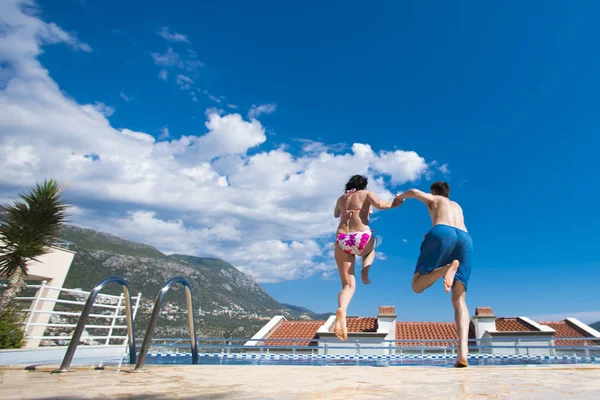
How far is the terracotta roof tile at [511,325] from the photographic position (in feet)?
67.7

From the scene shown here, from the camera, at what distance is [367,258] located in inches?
213

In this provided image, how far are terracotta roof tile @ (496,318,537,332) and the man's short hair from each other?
19430 millimetres

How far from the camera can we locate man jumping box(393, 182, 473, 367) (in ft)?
14.6

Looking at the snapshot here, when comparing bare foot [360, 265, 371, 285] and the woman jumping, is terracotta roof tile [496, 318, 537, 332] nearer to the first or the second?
bare foot [360, 265, 371, 285]

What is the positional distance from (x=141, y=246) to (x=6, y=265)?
6961 inches

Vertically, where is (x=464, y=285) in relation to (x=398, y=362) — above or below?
above

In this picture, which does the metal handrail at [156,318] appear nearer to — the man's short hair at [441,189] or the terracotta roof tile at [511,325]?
the man's short hair at [441,189]

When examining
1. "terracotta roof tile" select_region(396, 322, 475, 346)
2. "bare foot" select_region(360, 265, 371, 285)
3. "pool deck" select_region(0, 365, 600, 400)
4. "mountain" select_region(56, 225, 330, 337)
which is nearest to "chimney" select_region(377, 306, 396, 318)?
"terracotta roof tile" select_region(396, 322, 475, 346)

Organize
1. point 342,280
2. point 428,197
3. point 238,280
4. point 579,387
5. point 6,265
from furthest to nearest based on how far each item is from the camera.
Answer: point 238,280, point 6,265, point 342,280, point 428,197, point 579,387

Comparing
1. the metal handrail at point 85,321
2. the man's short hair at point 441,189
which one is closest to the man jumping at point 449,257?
the man's short hair at point 441,189

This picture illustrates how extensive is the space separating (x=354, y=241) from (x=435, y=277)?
123 cm

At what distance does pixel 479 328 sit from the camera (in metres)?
19.9

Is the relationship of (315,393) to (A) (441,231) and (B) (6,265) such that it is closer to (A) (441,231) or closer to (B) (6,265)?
(A) (441,231)

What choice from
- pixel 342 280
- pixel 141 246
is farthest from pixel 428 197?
pixel 141 246
